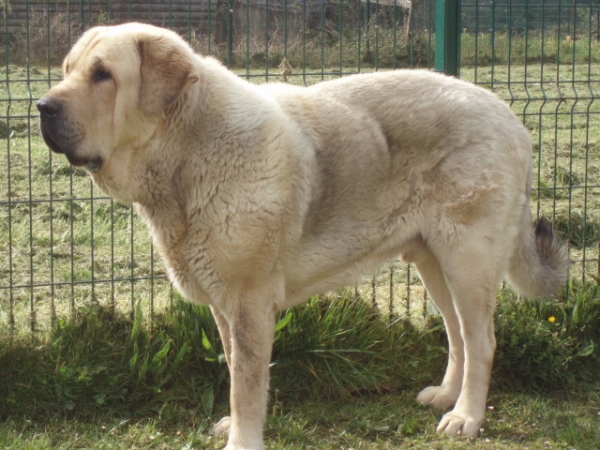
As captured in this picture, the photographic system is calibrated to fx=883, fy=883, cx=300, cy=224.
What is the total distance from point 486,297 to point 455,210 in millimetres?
507

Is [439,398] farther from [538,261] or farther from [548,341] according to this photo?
[538,261]

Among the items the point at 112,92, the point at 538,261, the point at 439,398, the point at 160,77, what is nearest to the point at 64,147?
the point at 112,92

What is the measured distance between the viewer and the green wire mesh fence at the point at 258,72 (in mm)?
5293

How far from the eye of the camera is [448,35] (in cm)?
559

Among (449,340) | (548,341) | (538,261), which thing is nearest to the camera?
(538,261)

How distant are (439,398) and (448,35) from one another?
2263 mm

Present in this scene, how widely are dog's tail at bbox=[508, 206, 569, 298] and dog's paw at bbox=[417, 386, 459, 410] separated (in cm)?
71

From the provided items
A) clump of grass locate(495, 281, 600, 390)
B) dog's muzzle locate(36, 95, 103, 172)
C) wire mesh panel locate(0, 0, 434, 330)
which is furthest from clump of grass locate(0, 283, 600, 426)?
dog's muzzle locate(36, 95, 103, 172)

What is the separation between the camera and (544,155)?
29.3 feet

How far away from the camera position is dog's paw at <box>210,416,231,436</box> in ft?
15.1

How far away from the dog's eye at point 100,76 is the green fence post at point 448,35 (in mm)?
2523

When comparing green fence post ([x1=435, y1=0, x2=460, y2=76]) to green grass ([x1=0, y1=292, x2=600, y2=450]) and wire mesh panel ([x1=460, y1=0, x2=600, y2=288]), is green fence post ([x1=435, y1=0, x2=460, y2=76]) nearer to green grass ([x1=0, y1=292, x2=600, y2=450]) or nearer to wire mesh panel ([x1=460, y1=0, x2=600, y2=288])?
wire mesh panel ([x1=460, y1=0, x2=600, y2=288])

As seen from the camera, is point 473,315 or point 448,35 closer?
point 473,315

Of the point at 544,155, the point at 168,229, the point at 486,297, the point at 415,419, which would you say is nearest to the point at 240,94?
the point at 168,229
